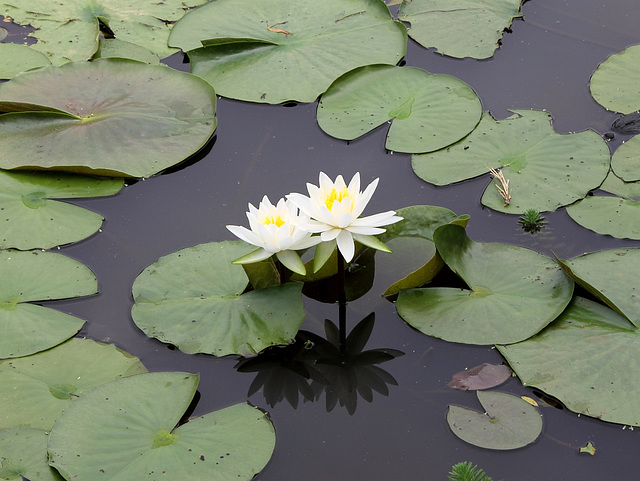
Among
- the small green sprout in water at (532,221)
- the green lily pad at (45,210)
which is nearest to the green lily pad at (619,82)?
the small green sprout in water at (532,221)

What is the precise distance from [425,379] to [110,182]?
1.89 meters

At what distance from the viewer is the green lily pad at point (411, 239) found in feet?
9.74

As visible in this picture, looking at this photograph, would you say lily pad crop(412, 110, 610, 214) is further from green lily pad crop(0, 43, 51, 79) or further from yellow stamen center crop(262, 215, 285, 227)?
green lily pad crop(0, 43, 51, 79)

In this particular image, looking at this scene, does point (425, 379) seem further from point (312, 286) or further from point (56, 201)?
point (56, 201)

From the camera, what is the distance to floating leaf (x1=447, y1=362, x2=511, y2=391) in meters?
2.54

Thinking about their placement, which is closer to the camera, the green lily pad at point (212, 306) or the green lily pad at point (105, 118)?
the green lily pad at point (212, 306)

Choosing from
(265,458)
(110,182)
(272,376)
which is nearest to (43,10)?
(110,182)

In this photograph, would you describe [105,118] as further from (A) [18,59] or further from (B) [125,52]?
(A) [18,59]

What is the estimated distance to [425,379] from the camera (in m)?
2.60

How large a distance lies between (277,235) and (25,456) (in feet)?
3.79

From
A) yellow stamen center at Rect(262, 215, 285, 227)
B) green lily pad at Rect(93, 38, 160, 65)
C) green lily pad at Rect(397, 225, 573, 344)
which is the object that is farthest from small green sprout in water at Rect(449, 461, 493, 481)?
green lily pad at Rect(93, 38, 160, 65)

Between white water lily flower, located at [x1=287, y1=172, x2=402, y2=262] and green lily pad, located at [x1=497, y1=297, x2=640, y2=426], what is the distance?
0.66 m

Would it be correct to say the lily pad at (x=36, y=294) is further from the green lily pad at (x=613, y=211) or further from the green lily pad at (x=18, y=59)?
the green lily pad at (x=613, y=211)

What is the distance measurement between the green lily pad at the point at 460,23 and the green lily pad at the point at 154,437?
2692 mm
